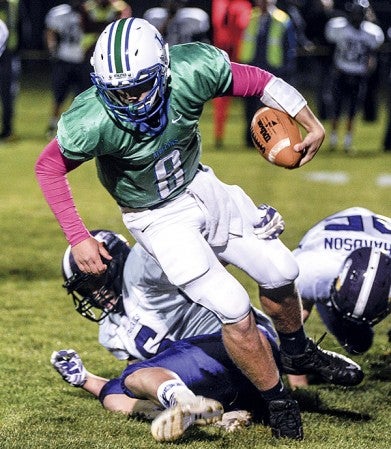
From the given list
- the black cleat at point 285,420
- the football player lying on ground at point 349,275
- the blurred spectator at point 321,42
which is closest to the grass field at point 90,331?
the black cleat at point 285,420

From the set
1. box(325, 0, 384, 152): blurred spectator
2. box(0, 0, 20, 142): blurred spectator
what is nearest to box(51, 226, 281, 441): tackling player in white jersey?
box(0, 0, 20, 142): blurred spectator

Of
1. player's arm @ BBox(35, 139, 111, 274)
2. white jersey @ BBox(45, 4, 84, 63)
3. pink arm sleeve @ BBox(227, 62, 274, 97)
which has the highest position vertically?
pink arm sleeve @ BBox(227, 62, 274, 97)

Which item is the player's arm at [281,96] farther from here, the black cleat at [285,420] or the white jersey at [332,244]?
the black cleat at [285,420]

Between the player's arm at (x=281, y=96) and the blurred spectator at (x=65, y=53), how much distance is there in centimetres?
977

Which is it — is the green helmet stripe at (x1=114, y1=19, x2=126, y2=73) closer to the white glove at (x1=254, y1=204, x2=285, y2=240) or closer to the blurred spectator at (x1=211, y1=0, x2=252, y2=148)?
the white glove at (x1=254, y1=204, x2=285, y2=240)

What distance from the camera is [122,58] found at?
154 inches

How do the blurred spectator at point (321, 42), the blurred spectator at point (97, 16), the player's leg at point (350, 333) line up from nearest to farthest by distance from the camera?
the player's leg at point (350, 333)
the blurred spectator at point (97, 16)
the blurred spectator at point (321, 42)

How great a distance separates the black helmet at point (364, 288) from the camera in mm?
4309

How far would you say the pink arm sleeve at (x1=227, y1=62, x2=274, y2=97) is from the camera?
4145mm

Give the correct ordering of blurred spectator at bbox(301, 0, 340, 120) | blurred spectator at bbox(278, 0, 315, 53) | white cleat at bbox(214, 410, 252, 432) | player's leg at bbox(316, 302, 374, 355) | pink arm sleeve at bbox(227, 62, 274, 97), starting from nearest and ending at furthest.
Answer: white cleat at bbox(214, 410, 252, 432) < pink arm sleeve at bbox(227, 62, 274, 97) < player's leg at bbox(316, 302, 374, 355) < blurred spectator at bbox(278, 0, 315, 53) < blurred spectator at bbox(301, 0, 340, 120)

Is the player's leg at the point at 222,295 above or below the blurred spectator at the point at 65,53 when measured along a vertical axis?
above

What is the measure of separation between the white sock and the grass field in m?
0.16

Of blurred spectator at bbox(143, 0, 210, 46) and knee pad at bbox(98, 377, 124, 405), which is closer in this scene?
knee pad at bbox(98, 377, 124, 405)

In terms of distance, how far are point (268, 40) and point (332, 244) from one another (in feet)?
28.2
